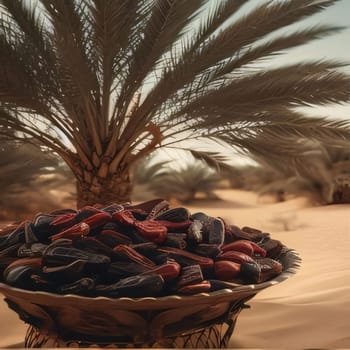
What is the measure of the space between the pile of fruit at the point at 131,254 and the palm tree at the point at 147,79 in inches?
57.0

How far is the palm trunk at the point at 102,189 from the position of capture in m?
3.89

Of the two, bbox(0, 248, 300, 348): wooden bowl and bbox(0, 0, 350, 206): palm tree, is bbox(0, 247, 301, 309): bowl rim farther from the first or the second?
bbox(0, 0, 350, 206): palm tree

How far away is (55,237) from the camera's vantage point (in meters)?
1.74

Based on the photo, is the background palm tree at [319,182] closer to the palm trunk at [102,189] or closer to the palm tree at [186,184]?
the palm tree at [186,184]

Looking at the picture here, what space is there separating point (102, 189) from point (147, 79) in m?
0.82

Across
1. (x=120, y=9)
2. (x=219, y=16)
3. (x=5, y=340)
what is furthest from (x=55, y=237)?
(x=219, y=16)

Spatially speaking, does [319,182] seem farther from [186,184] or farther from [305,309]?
[305,309]

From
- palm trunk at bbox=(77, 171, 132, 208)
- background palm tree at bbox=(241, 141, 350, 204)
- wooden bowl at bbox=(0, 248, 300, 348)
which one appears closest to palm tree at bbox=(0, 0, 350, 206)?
palm trunk at bbox=(77, 171, 132, 208)

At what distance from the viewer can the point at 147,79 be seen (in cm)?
351

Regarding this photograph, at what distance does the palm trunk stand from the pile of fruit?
6.22 feet

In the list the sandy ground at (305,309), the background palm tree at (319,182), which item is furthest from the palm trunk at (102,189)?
the background palm tree at (319,182)

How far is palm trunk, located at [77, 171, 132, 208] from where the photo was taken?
389 cm

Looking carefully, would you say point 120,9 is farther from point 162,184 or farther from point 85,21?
point 162,184

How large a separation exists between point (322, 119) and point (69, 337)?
240 cm
